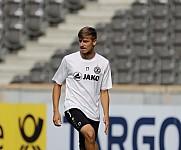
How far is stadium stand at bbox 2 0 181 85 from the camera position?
38.6 ft

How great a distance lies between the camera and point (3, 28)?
1323 centimetres

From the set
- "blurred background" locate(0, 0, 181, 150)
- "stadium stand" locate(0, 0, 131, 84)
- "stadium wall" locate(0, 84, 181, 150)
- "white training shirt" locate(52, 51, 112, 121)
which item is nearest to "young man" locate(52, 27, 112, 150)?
"white training shirt" locate(52, 51, 112, 121)

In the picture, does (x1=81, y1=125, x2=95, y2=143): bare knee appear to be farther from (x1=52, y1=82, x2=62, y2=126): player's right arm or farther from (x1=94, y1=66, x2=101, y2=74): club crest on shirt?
(x1=94, y1=66, x2=101, y2=74): club crest on shirt

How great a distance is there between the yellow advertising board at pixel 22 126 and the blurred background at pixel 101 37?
123 inches

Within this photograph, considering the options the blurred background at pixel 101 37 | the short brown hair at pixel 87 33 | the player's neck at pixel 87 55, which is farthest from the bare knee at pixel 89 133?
the blurred background at pixel 101 37

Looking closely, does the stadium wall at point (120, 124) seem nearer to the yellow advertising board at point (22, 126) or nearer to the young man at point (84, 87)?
the yellow advertising board at point (22, 126)

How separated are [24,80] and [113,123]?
13.1 ft

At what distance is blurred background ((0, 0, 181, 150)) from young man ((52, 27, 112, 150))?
5.32 meters

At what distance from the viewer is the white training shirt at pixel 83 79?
5824 millimetres

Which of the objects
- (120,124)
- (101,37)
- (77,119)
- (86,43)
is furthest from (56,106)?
(101,37)

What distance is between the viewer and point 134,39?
12469mm

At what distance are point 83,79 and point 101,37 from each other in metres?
6.95

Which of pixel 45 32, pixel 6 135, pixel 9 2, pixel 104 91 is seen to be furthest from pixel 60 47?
pixel 104 91

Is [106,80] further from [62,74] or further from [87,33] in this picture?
[87,33]
